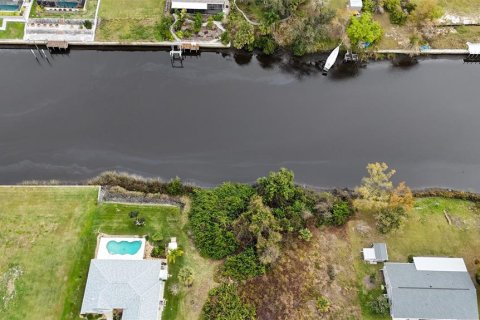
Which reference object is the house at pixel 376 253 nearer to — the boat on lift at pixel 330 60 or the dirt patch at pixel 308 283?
the dirt patch at pixel 308 283

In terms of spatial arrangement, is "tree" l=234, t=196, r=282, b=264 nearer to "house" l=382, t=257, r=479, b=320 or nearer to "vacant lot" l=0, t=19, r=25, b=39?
"house" l=382, t=257, r=479, b=320

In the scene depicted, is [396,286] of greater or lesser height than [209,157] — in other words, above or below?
below

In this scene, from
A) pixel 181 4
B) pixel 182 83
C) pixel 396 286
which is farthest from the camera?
pixel 181 4

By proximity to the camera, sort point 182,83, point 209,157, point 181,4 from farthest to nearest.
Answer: point 181,4, point 182,83, point 209,157

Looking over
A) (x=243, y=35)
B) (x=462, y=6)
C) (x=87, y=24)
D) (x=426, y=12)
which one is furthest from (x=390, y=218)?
(x=87, y=24)

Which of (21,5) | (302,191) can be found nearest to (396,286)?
(302,191)

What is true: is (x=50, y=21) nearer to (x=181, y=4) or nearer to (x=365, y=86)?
(x=181, y=4)
